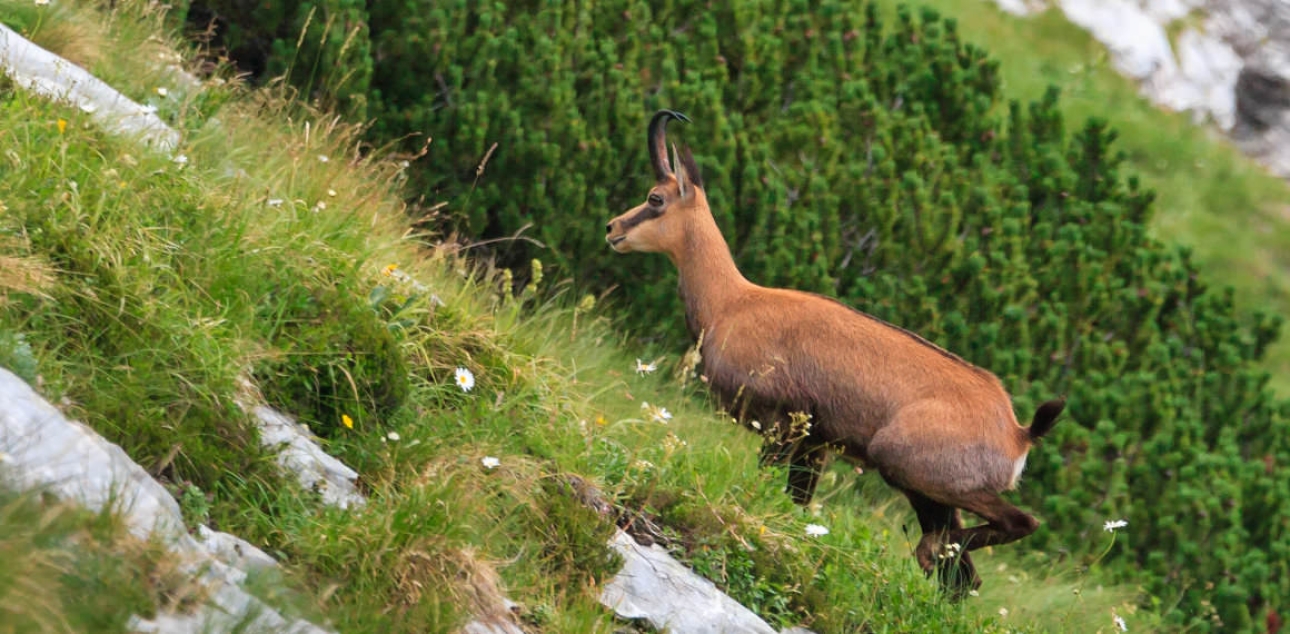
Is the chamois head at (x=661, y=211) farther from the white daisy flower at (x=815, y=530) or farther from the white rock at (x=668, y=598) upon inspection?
the white rock at (x=668, y=598)

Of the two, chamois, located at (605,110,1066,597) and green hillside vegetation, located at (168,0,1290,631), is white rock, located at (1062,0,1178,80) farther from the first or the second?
chamois, located at (605,110,1066,597)

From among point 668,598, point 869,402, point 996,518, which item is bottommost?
point 668,598

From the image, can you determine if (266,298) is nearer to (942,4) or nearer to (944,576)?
(944,576)

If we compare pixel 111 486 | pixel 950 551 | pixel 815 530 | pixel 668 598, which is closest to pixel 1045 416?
pixel 950 551

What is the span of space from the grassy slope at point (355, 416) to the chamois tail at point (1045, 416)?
2.85 feet

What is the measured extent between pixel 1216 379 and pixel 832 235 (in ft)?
11.4

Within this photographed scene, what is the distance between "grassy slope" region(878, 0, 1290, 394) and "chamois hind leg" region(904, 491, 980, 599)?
14.8m

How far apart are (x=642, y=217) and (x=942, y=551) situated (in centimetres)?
253

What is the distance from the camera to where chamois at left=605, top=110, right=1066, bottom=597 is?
278 inches

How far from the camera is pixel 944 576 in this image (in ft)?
24.0

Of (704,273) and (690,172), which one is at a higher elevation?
(690,172)

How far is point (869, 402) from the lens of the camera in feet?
24.2

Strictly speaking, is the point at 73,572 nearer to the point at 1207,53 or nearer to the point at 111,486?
the point at 111,486

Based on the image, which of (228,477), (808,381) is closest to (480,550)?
(228,477)
